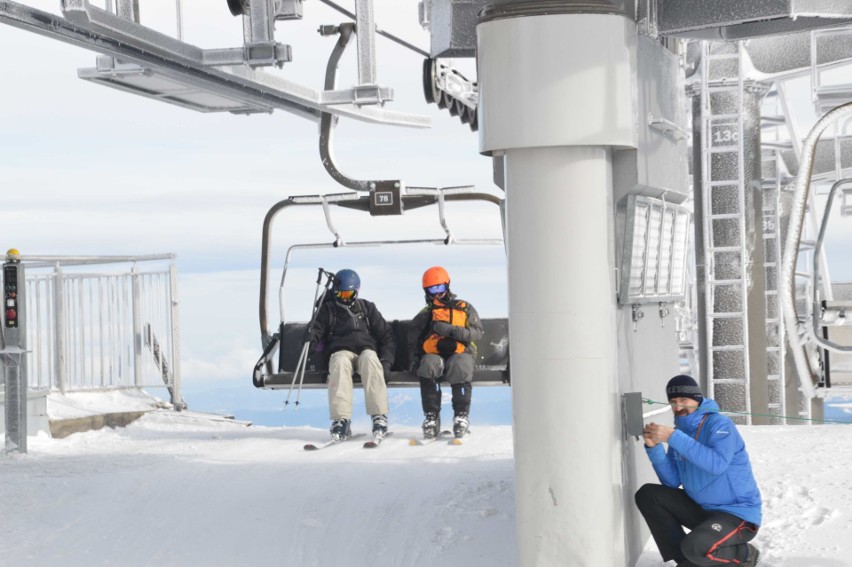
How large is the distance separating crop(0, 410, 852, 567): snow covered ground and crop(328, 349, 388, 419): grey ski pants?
453 millimetres

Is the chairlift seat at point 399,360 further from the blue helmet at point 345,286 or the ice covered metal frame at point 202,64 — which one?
the ice covered metal frame at point 202,64

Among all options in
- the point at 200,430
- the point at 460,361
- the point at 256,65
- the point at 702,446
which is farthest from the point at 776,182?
the point at 702,446

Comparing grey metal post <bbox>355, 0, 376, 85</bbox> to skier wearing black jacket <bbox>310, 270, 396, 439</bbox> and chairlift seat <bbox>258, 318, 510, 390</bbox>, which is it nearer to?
skier wearing black jacket <bbox>310, 270, 396, 439</bbox>

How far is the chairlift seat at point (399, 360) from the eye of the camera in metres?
11.3

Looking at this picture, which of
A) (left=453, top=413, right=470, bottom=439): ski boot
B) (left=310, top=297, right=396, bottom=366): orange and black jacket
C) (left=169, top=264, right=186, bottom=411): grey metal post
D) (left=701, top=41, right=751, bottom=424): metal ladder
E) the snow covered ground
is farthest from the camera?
→ (left=701, top=41, right=751, bottom=424): metal ladder

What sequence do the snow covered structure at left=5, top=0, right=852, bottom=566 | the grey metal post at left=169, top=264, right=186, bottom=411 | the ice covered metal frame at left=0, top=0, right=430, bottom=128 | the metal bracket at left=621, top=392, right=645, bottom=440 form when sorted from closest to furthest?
the snow covered structure at left=5, top=0, right=852, bottom=566 → the metal bracket at left=621, top=392, right=645, bottom=440 → the ice covered metal frame at left=0, top=0, right=430, bottom=128 → the grey metal post at left=169, top=264, right=186, bottom=411

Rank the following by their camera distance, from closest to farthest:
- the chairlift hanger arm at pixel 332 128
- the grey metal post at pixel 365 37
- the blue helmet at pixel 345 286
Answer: the grey metal post at pixel 365 37
the chairlift hanger arm at pixel 332 128
the blue helmet at pixel 345 286

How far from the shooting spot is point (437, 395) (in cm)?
1133

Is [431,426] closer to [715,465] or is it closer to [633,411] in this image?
[633,411]

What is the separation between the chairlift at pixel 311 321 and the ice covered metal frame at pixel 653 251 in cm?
376

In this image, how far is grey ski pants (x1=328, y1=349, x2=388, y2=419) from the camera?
1135cm

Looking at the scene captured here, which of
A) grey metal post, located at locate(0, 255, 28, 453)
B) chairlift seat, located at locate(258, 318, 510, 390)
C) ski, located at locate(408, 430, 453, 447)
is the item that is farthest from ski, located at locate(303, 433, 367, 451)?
grey metal post, located at locate(0, 255, 28, 453)

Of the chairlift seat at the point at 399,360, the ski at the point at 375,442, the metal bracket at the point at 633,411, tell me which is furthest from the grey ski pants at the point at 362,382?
the metal bracket at the point at 633,411

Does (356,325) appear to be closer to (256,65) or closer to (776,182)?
(256,65)
